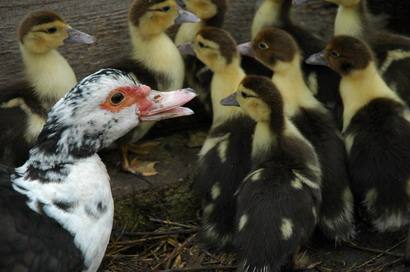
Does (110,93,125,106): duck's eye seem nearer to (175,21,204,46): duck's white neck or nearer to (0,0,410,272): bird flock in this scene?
(0,0,410,272): bird flock

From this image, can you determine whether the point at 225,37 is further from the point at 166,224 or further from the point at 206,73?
the point at 166,224

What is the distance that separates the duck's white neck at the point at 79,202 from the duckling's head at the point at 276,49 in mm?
1452

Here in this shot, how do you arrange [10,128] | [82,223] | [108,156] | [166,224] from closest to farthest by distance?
[82,223], [10,128], [166,224], [108,156]

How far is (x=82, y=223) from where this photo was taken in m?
3.11

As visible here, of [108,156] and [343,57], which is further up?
[343,57]

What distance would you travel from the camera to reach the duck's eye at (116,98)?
10.5ft

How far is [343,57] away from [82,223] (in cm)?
174

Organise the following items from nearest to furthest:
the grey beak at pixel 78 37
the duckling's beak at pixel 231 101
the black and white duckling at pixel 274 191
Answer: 1. the black and white duckling at pixel 274 191
2. the duckling's beak at pixel 231 101
3. the grey beak at pixel 78 37

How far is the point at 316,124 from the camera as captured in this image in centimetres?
402

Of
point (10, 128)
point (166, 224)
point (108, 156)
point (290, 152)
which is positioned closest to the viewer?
point (290, 152)

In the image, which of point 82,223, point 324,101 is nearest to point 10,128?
point 82,223

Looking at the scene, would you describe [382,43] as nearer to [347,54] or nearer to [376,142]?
[347,54]

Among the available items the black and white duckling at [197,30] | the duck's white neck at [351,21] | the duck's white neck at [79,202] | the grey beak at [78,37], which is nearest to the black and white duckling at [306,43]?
the duck's white neck at [351,21]

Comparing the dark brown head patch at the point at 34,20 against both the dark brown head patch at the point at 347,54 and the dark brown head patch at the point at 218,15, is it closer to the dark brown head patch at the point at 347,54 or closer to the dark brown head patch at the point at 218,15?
the dark brown head patch at the point at 218,15
